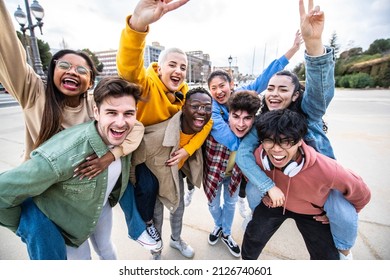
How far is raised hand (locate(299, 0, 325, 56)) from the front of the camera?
43.6 inches

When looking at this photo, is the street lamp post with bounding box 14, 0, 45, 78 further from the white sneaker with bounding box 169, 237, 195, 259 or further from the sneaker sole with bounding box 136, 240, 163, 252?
the white sneaker with bounding box 169, 237, 195, 259

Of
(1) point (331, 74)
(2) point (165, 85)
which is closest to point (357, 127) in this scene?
(1) point (331, 74)

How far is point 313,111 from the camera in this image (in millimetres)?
1255

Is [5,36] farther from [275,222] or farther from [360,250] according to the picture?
[360,250]

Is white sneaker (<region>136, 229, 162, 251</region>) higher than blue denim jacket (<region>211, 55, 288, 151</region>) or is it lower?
lower

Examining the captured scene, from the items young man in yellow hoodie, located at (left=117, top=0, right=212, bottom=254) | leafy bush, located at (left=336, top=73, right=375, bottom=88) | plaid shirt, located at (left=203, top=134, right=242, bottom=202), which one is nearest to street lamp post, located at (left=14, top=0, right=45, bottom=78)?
young man in yellow hoodie, located at (left=117, top=0, right=212, bottom=254)

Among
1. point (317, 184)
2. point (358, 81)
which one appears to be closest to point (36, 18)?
point (317, 184)

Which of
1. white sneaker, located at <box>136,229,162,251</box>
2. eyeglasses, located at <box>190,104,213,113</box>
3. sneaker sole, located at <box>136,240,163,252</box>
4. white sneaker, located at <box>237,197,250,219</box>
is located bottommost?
white sneaker, located at <box>237,197,250,219</box>

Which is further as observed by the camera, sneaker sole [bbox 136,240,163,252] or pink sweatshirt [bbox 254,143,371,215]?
sneaker sole [bbox 136,240,163,252]

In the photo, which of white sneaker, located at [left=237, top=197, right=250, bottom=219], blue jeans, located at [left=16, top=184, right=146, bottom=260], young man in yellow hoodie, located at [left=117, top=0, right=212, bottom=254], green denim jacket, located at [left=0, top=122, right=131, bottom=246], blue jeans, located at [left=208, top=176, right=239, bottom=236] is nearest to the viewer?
green denim jacket, located at [left=0, top=122, right=131, bottom=246]

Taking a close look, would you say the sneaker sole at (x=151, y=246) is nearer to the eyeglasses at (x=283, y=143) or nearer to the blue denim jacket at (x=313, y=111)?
the blue denim jacket at (x=313, y=111)

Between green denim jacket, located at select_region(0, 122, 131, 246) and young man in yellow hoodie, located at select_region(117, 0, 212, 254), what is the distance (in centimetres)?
27

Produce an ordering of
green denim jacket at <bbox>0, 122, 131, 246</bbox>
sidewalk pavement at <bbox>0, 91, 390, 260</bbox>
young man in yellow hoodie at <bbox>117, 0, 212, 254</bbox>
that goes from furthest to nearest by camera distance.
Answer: sidewalk pavement at <bbox>0, 91, 390, 260</bbox>, young man in yellow hoodie at <bbox>117, 0, 212, 254</bbox>, green denim jacket at <bbox>0, 122, 131, 246</bbox>

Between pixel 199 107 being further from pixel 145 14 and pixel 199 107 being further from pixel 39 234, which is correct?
pixel 39 234
